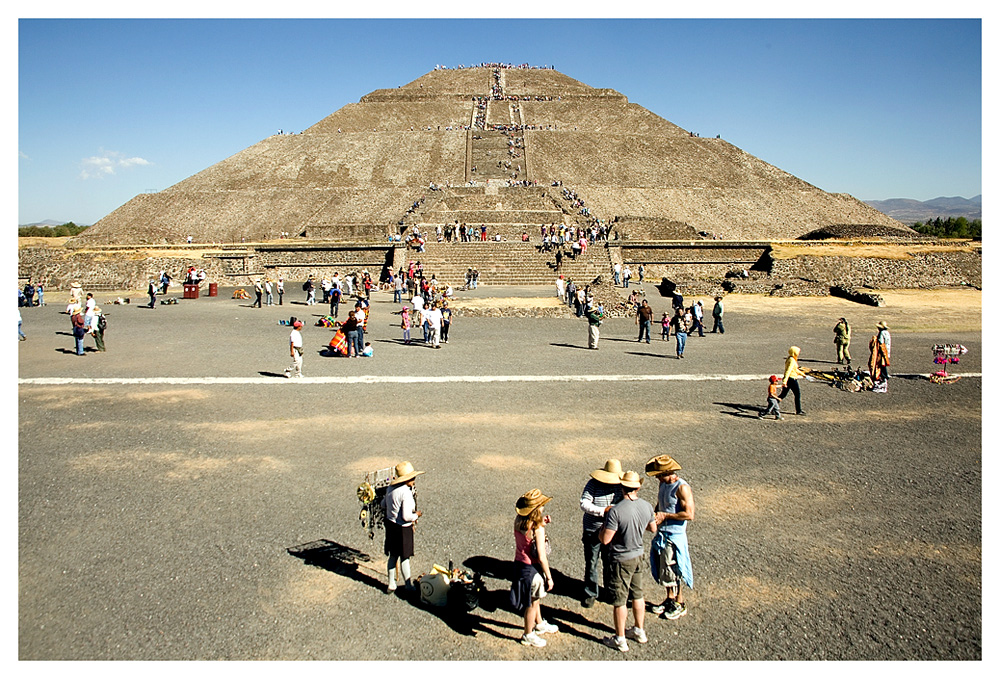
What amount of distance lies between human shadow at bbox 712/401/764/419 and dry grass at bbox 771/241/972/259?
24.0 meters

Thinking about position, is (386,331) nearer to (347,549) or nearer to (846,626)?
(347,549)

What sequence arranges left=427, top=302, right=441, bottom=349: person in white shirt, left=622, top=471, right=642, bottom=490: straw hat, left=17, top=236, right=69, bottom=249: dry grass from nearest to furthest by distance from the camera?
left=622, top=471, right=642, bottom=490: straw hat < left=427, top=302, right=441, bottom=349: person in white shirt < left=17, top=236, right=69, bottom=249: dry grass

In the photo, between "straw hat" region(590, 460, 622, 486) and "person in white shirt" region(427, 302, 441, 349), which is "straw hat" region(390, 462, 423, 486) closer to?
"straw hat" region(590, 460, 622, 486)

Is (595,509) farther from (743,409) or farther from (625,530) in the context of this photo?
(743,409)

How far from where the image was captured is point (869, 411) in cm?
1068

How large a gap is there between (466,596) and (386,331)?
1403cm

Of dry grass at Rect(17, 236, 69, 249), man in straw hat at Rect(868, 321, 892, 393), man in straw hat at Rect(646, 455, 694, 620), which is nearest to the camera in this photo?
man in straw hat at Rect(646, 455, 694, 620)

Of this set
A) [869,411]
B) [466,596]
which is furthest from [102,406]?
[869,411]

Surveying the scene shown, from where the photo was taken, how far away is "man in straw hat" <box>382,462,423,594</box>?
209 inches

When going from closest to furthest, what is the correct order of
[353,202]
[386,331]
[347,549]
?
[347,549]
[386,331]
[353,202]

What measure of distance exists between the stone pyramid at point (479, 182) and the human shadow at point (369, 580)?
3412 centimetres

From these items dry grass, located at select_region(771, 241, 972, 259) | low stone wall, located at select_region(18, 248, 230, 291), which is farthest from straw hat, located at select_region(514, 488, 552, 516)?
dry grass, located at select_region(771, 241, 972, 259)

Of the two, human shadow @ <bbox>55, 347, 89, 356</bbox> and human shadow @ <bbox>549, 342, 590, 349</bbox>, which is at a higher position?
human shadow @ <bbox>55, 347, 89, 356</bbox>

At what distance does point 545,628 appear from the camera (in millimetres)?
4820
